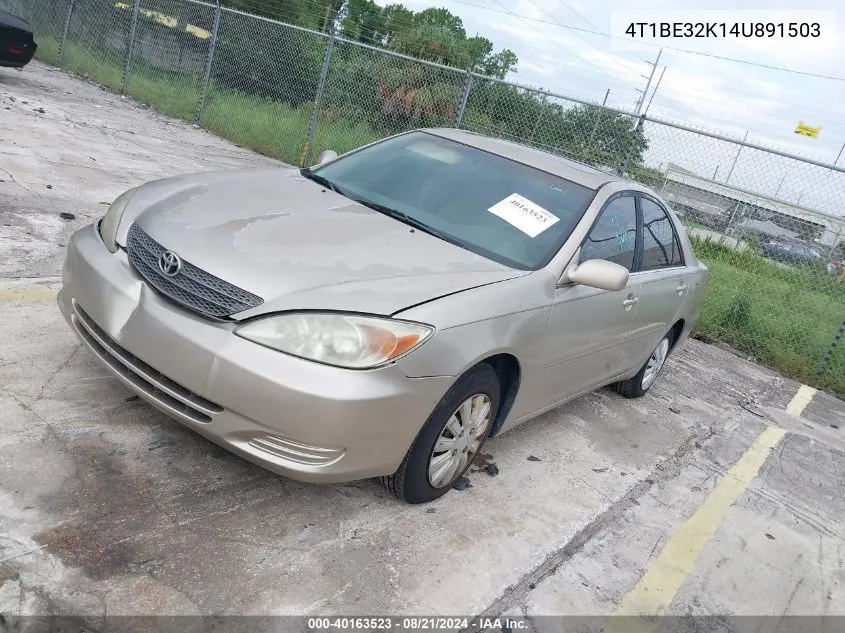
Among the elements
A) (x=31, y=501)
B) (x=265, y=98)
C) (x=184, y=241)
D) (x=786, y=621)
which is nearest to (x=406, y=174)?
(x=184, y=241)

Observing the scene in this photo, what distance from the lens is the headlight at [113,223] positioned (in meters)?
3.15

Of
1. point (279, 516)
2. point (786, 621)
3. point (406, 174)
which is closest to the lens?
point (279, 516)

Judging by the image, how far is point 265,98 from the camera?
12961 millimetres

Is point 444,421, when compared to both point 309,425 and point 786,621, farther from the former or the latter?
point 786,621

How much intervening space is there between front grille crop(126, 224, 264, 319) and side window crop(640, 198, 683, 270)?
2727 mm

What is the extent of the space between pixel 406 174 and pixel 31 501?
2449 millimetres

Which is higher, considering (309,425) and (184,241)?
(184,241)

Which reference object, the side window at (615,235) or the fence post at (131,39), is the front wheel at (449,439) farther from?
the fence post at (131,39)

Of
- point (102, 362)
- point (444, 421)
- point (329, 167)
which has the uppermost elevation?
point (329, 167)

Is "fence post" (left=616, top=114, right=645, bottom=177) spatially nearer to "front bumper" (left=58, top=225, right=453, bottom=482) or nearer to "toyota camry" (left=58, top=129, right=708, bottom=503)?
"toyota camry" (left=58, top=129, right=708, bottom=503)

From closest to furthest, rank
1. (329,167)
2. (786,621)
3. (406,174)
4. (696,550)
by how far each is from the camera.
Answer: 1. (786,621)
2. (696,550)
3. (406,174)
4. (329,167)

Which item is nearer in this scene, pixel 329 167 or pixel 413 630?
pixel 413 630

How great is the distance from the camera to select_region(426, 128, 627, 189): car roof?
4.21 metres

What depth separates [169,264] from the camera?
2.85m
